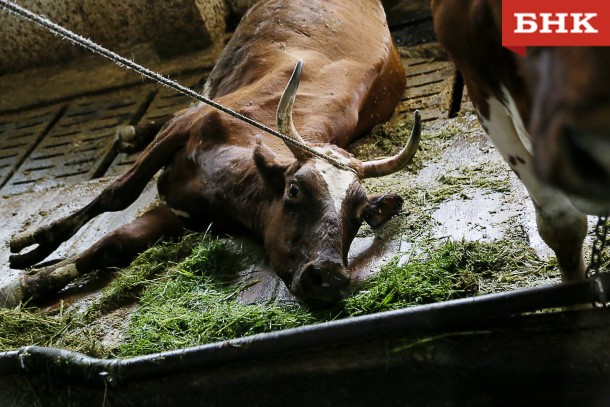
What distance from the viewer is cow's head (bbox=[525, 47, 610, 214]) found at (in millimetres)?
1369

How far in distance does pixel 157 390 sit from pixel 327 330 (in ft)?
1.94

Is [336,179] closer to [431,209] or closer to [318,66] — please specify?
[431,209]

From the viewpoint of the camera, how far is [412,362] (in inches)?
85.5

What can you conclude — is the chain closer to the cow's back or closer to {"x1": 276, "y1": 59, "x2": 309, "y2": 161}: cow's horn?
{"x1": 276, "y1": 59, "x2": 309, "y2": 161}: cow's horn

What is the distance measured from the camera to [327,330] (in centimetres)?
220

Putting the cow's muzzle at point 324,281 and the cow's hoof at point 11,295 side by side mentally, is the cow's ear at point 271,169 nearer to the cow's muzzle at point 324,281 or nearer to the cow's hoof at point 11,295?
the cow's muzzle at point 324,281

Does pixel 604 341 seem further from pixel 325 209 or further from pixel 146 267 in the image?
pixel 146 267

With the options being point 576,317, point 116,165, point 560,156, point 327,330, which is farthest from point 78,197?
point 560,156

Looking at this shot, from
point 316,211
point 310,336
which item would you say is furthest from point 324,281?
point 310,336

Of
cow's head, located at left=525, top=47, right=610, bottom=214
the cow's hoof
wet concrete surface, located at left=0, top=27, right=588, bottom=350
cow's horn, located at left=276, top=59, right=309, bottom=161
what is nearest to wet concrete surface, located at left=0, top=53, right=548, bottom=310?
wet concrete surface, located at left=0, top=27, right=588, bottom=350

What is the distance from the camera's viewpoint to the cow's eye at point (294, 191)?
3.31 m

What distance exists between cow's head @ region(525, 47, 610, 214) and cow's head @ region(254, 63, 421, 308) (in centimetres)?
154

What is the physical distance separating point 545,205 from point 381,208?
49.6 inches

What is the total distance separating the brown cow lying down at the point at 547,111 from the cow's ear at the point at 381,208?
1.17 m
